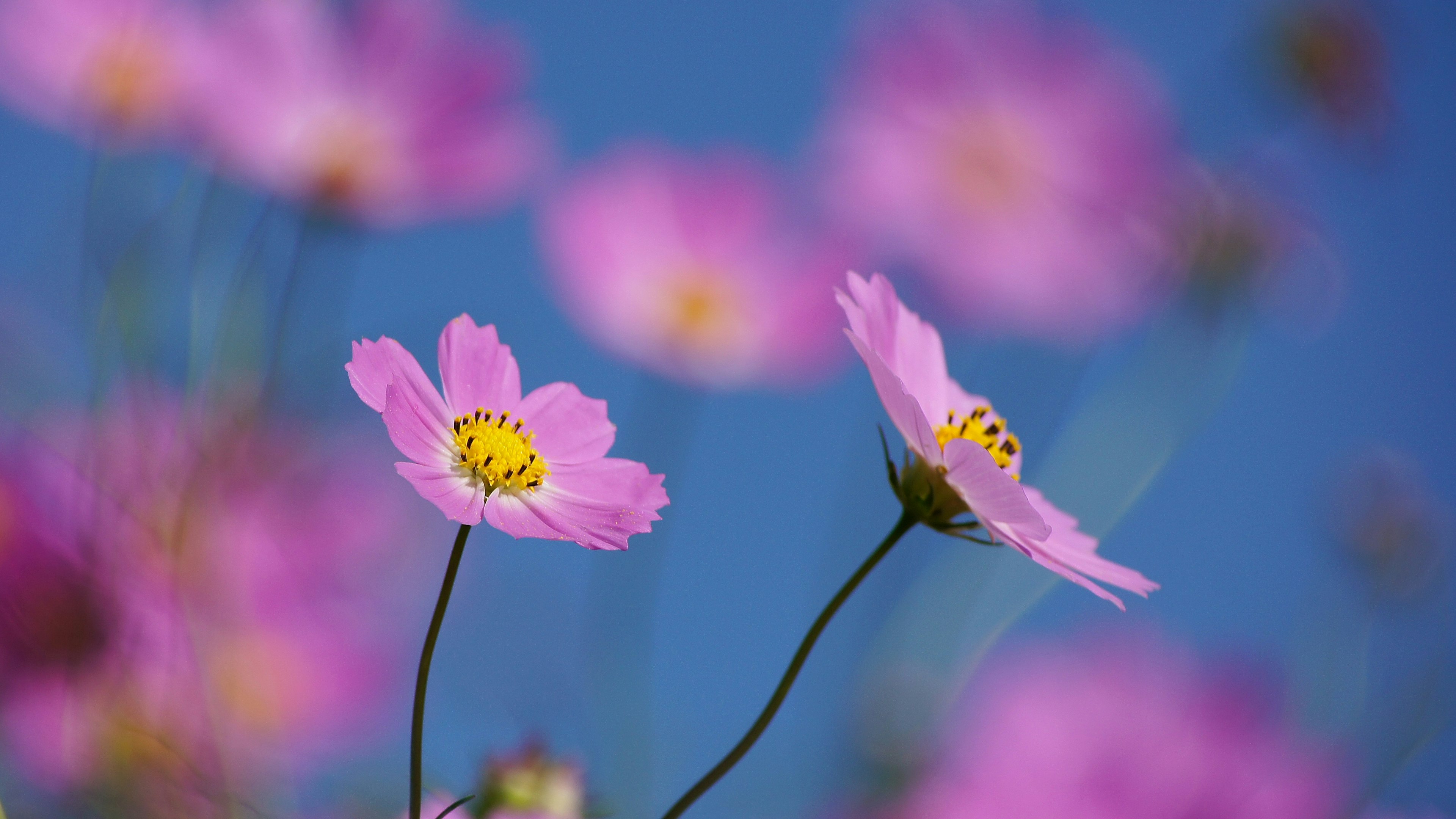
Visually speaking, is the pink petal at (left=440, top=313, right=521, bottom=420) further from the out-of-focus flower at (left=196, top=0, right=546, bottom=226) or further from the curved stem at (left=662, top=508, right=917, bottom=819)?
the out-of-focus flower at (left=196, top=0, right=546, bottom=226)

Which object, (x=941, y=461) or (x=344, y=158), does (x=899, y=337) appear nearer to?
(x=941, y=461)

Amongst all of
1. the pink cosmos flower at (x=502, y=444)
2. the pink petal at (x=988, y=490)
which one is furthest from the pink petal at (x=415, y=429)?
the pink petal at (x=988, y=490)

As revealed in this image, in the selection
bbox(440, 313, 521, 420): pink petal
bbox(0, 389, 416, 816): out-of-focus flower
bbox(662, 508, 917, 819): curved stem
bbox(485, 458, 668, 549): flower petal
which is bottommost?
bbox(662, 508, 917, 819): curved stem

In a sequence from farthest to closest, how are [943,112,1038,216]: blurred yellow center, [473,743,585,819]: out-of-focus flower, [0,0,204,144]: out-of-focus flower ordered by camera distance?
1. [943,112,1038,216]: blurred yellow center
2. [0,0,204,144]: out-of-focus flower
3. [473,743,585,819]: out-of-focus flower

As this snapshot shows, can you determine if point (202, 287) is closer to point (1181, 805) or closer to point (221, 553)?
point (221, 553)

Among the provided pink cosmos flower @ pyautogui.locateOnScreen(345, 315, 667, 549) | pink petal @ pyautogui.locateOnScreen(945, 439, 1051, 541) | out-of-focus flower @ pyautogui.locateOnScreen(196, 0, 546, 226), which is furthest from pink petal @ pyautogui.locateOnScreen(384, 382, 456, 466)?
out-of-focus flower @ pyautogui.locateOnScreen(196, 0, 546, 226)

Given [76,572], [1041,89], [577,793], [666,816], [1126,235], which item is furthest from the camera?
[1041,89]

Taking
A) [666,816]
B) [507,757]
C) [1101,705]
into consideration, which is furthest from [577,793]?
[1101,705]
